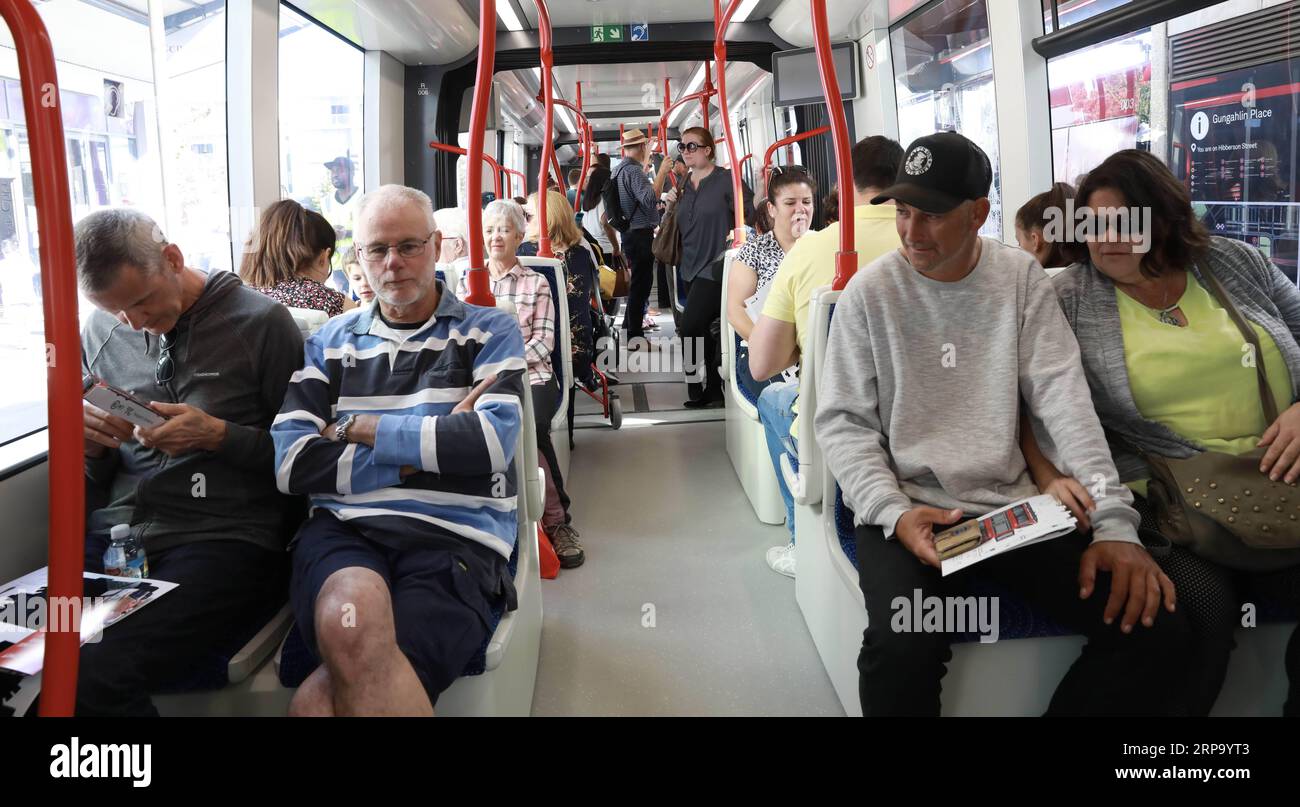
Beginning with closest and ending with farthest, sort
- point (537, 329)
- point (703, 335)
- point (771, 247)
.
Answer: point (537, 329) → point (771, 247) → point (703, 335)

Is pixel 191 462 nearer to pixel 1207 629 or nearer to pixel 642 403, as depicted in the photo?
pixel 1207 629

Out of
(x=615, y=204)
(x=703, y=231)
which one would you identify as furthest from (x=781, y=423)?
(x=615, y=204)

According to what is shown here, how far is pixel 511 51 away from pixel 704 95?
7.10 feet

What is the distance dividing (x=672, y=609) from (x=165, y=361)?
5.92 ft

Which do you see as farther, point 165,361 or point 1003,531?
point 165,361

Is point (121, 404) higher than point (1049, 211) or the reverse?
the reverse

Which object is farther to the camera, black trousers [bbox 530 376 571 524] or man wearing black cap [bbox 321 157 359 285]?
man wearing black cap [bbox 321 157 359 285]

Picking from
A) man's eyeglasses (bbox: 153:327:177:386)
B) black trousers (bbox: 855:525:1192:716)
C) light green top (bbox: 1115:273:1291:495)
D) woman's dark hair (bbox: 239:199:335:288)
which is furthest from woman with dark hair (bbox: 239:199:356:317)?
light green top (bbox: 1115:273:1291:495)

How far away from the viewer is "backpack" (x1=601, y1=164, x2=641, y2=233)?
29.1 feet

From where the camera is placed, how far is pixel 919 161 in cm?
204

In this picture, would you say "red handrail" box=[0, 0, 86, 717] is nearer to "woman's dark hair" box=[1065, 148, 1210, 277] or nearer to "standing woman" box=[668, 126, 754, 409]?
"woman's dark hair" box=[1065, 148, 1210, 277]

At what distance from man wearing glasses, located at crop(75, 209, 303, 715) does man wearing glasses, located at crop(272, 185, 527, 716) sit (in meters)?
0.15

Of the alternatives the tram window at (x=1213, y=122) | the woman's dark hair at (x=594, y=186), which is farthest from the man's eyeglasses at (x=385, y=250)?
the woman's dark hair at (x=594, y=186)

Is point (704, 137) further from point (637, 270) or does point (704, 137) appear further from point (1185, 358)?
point (1185, 358)
